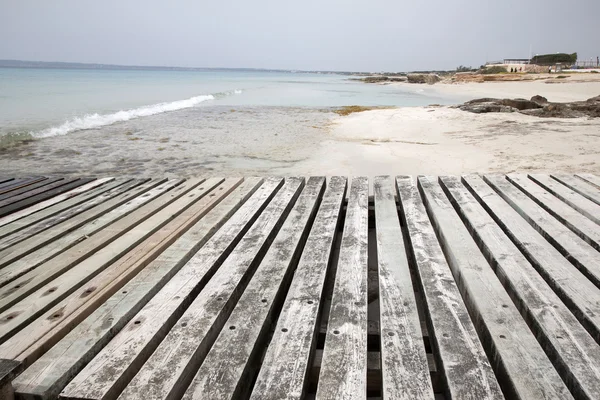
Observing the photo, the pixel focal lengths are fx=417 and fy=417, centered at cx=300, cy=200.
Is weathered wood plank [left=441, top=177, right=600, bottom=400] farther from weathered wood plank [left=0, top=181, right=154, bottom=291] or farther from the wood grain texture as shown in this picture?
the wood grain texture

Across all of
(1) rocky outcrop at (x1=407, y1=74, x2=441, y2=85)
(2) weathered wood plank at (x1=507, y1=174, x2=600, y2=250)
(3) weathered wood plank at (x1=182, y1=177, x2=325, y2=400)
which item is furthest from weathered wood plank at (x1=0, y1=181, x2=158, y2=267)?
(1) rocky outcrop at (x1=407, y1=74, x2=441, y2=85)

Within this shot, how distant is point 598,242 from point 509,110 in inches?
574

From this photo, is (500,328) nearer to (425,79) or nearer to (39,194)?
(39,194)

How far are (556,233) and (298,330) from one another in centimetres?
197

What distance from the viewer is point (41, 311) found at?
76.4 inches

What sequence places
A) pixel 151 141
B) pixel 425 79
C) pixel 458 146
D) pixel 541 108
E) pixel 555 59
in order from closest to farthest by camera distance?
pixel 458 146 < pixel 151 141 < pixel 541 108 < pixel 425 79 < pixel 555 59

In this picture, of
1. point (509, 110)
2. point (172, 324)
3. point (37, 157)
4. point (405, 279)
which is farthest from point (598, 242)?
point (509, 110)

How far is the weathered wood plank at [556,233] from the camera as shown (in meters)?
2.29

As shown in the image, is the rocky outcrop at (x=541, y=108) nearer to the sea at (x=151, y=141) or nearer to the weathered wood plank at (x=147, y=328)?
the sea at (x=151, y=141)

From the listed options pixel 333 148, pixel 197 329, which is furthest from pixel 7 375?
pixel 333 148

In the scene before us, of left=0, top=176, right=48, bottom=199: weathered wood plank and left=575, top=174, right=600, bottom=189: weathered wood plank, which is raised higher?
left=0, top=176, right=48, bottom=199: weathered wood plank

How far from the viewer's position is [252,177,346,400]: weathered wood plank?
1452mm

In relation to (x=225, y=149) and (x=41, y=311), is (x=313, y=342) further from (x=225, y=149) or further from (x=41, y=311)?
(x=225, y=149)

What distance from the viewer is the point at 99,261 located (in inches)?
95.7
